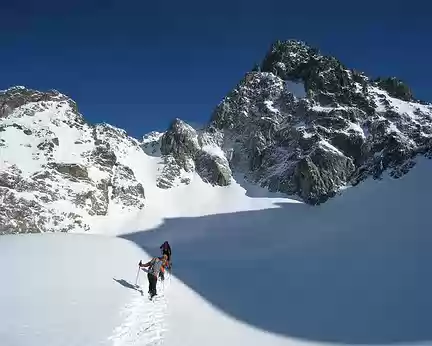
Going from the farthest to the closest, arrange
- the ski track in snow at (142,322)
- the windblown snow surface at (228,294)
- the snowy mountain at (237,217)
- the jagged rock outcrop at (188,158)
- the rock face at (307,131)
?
1. the jagged rock outcrop at (188,158)
2. the rock face at (307,131)
3. the snowy mountain at (237,217)
4. the windblown snow surface at (228,294)
5. the ski track in snow at (142,322)

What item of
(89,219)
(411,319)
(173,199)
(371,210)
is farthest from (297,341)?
(173,199)

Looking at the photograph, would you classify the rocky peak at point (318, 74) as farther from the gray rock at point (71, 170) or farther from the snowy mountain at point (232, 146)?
the gray rock at point (71, 170)

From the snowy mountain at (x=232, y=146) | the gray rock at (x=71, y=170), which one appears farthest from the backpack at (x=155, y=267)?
the gray rock at (x=71, y=170)

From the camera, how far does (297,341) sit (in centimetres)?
1016

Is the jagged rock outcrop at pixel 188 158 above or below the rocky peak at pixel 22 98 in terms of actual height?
below

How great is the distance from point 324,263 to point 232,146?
44863mm

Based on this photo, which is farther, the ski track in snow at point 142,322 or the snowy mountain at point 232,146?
the snowy mountain at point 232,146

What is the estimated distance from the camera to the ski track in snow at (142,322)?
27.4ft

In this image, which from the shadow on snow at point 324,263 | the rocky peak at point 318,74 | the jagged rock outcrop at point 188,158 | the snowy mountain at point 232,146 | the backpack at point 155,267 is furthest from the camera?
the rocky peak at point 318,74

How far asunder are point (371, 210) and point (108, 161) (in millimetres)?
34408

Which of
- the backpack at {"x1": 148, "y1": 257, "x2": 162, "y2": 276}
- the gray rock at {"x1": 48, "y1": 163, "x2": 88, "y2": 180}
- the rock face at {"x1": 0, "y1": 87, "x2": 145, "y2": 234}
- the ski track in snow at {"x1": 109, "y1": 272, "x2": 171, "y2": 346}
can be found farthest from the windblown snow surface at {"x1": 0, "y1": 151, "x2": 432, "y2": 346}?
the gray rock at {"x1": 48, "y1": 163, "x2": 88, "y2": 180}

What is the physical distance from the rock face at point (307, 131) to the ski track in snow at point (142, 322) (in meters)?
41.2

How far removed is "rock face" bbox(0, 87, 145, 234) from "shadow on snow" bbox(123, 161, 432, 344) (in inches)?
382

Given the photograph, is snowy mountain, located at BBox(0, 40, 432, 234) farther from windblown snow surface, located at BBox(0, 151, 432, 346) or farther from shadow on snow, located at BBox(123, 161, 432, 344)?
windblown snow surface, located at BBox(0, 151, 432, 346)
